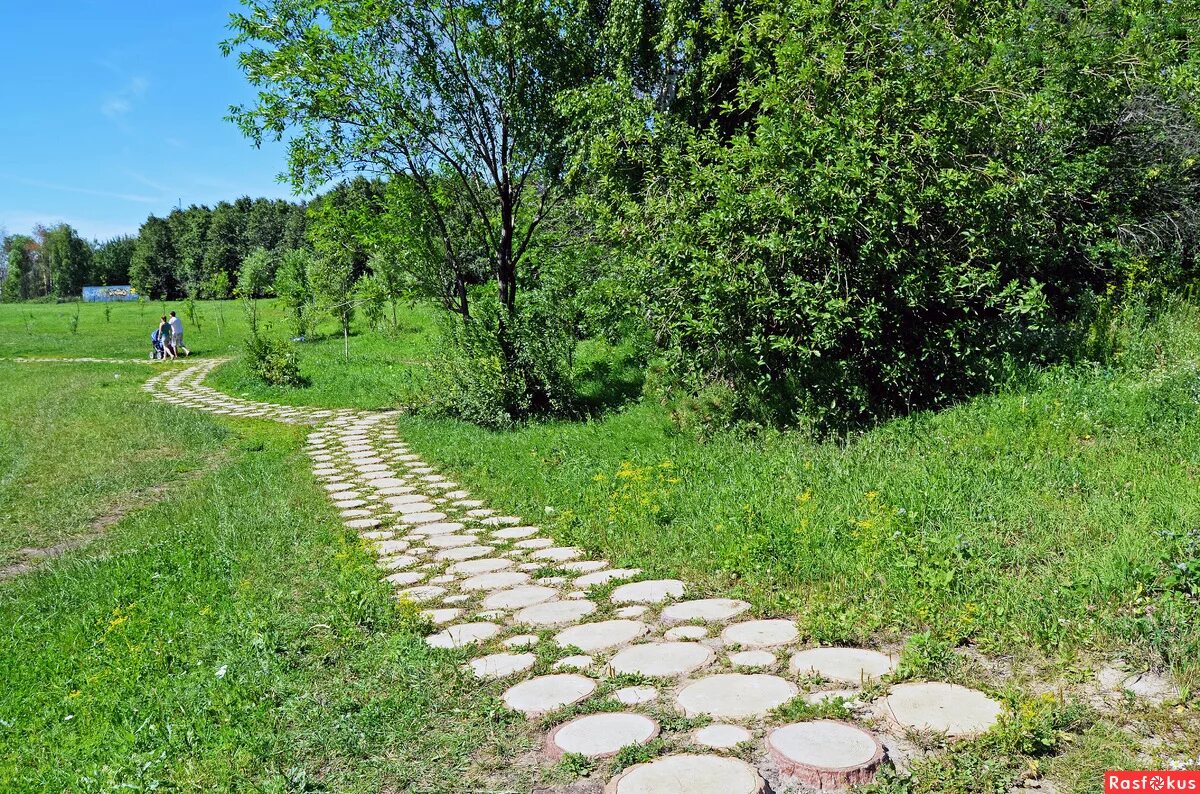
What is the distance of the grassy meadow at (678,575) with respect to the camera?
8.54 feet

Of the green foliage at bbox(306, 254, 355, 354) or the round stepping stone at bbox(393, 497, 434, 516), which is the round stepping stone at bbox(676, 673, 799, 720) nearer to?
the round stepping stone at bbox(393, 497, 434, 516)

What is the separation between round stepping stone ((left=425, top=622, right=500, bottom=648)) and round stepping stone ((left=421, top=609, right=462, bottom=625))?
113mm

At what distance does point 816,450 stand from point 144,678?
4828mm

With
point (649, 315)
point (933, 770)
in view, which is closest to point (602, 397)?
point (649, 315)

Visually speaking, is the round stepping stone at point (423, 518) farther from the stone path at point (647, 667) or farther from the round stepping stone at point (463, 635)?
the round stepping stone at point (463, 635)

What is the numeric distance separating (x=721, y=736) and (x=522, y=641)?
124 cm

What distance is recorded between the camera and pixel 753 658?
10.2 ft

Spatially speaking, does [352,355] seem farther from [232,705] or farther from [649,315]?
[232,705]

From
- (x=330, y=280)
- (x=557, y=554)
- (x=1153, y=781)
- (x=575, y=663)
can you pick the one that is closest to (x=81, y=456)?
(x=557, y=554)

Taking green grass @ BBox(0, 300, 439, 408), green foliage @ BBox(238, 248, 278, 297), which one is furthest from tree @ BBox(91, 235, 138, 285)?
green foliage @ BBox(238, 248, 278, 297)

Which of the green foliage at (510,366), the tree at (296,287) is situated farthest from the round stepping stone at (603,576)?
the tree at (296,287)

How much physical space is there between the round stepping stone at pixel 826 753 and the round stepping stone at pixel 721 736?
0.09 meters

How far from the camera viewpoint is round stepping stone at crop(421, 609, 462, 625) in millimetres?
3883

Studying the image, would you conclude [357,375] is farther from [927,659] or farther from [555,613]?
[927,659]
